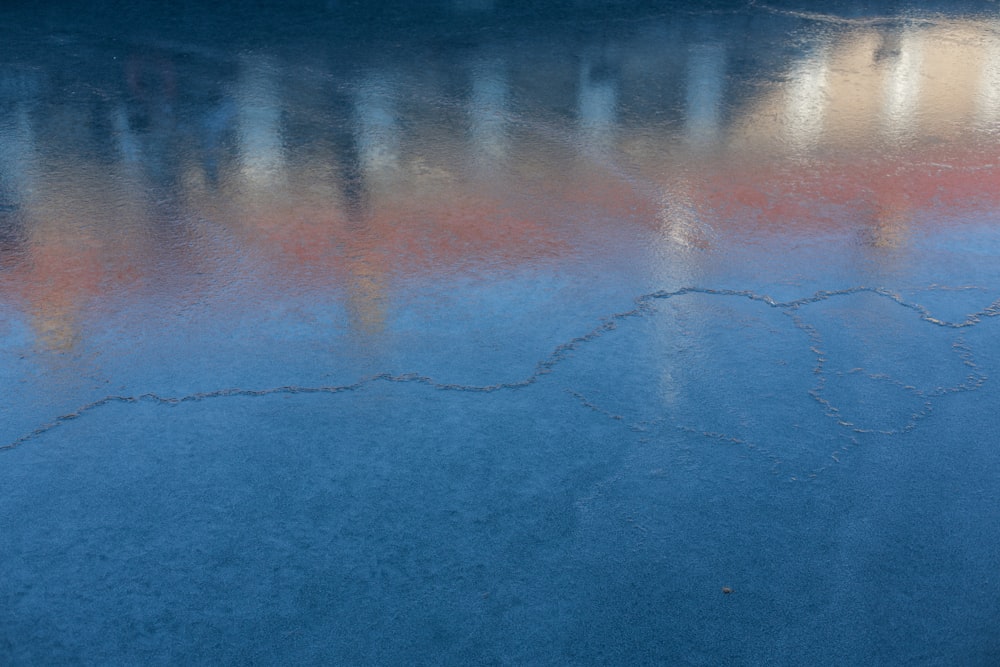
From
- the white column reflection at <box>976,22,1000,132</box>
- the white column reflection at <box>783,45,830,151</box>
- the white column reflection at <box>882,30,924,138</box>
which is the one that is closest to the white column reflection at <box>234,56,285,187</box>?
the white column reflection at <box>783,45,830,151</box>

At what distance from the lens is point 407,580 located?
2.82 meters

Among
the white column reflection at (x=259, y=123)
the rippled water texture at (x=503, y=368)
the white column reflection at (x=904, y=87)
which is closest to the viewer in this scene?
the rippled water texture at (x=503, y=368)

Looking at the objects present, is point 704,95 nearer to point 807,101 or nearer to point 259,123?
point 807,101

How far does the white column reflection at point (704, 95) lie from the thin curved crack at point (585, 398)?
1.83 metres

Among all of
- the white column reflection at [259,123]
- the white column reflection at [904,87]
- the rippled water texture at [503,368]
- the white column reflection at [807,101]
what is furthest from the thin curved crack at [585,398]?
the white column reflection at [904,87]

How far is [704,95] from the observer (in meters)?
6.57

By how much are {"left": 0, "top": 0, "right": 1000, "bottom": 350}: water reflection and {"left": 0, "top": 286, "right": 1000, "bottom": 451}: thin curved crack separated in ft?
1.27

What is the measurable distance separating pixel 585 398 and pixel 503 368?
1.16 feet

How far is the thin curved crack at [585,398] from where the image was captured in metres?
3.54

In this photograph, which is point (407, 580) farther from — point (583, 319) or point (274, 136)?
point (274, 136)

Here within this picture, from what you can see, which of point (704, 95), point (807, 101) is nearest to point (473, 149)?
point (704, 95)

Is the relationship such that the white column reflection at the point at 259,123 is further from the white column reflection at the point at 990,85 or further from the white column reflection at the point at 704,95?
the white column reflection at the point at 990,85

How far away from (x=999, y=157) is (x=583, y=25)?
356cm

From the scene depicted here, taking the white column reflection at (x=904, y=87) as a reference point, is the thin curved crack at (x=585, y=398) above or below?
below
